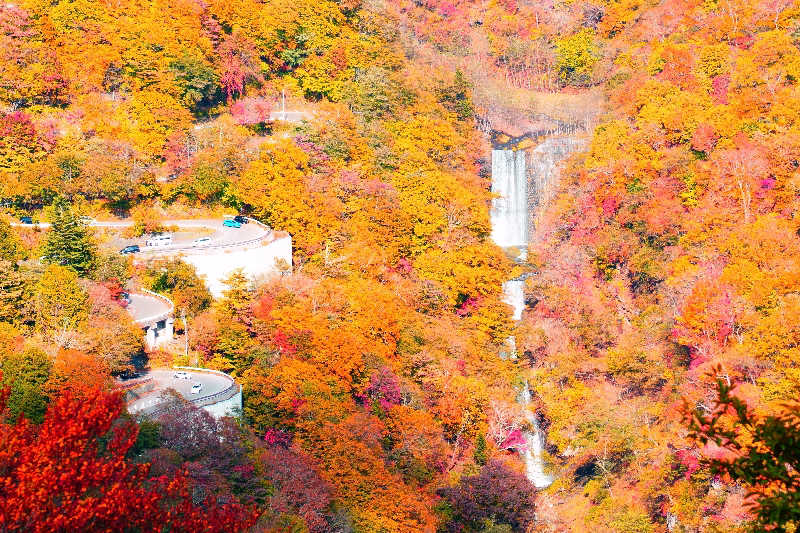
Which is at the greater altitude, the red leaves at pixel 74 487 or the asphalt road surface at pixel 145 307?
the red leaves at pixel 74 487

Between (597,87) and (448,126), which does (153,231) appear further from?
(597,87)

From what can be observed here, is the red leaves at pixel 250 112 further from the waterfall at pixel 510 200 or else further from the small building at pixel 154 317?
the small building at pixel 154 317

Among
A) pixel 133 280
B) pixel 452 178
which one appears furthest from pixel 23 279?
pixel 452 178

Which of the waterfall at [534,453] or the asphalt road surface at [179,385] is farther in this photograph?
the waterfall at [534,453]

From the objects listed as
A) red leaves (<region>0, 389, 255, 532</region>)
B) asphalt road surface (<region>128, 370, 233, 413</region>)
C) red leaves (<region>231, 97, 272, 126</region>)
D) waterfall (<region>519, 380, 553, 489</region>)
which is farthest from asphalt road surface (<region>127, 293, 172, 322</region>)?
red leaves (<region>231, 97, 272, 126</region>)

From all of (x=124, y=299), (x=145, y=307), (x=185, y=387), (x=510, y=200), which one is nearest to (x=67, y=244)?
(x=124, y=299)

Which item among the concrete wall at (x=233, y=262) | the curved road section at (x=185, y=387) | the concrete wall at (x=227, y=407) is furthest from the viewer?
the concrete wall at (x=233, y=262)

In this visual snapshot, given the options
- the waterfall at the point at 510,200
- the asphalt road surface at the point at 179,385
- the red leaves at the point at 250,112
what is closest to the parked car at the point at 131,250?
the asphalt road surface at the point at 179,385

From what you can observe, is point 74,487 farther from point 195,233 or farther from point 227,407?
point 195,233
